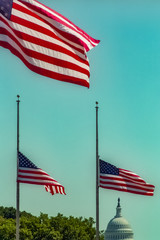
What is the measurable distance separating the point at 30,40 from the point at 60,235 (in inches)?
4902

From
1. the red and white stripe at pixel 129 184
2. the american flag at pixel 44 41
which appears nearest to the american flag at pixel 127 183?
the red and white stripe at pixel 129 184

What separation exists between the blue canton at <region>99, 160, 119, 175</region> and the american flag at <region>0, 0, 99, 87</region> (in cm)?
2077

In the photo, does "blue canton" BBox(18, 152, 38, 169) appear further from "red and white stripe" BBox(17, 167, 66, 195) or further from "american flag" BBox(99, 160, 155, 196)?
"american flag" BBox(99, 160, 155, 196)

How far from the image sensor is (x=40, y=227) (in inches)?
5920

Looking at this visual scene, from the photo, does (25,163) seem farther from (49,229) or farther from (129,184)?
(49,229)

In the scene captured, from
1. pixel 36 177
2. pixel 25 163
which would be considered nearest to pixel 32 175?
pixel 36 177

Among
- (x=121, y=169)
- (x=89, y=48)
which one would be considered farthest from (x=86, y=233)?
(x=89, y=48)

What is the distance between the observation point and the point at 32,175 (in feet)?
155

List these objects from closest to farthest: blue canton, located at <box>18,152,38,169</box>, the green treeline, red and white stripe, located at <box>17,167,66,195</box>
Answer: red and white stripe, located at <box>17,167,66,195</box>
blue canton, located at <box>18,152,38,169</box>
the green treeline

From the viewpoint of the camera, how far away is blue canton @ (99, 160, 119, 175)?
167 ft

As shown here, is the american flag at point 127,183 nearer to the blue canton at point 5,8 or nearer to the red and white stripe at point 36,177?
the red and white stripe at point 36,177

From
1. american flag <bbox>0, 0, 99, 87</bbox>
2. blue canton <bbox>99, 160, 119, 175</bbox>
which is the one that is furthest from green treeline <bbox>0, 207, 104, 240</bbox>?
american flag <bbox>0, 0, 99, 87</bbox>

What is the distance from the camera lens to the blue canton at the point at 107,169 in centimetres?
5085

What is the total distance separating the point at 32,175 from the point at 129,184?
6.11 m
